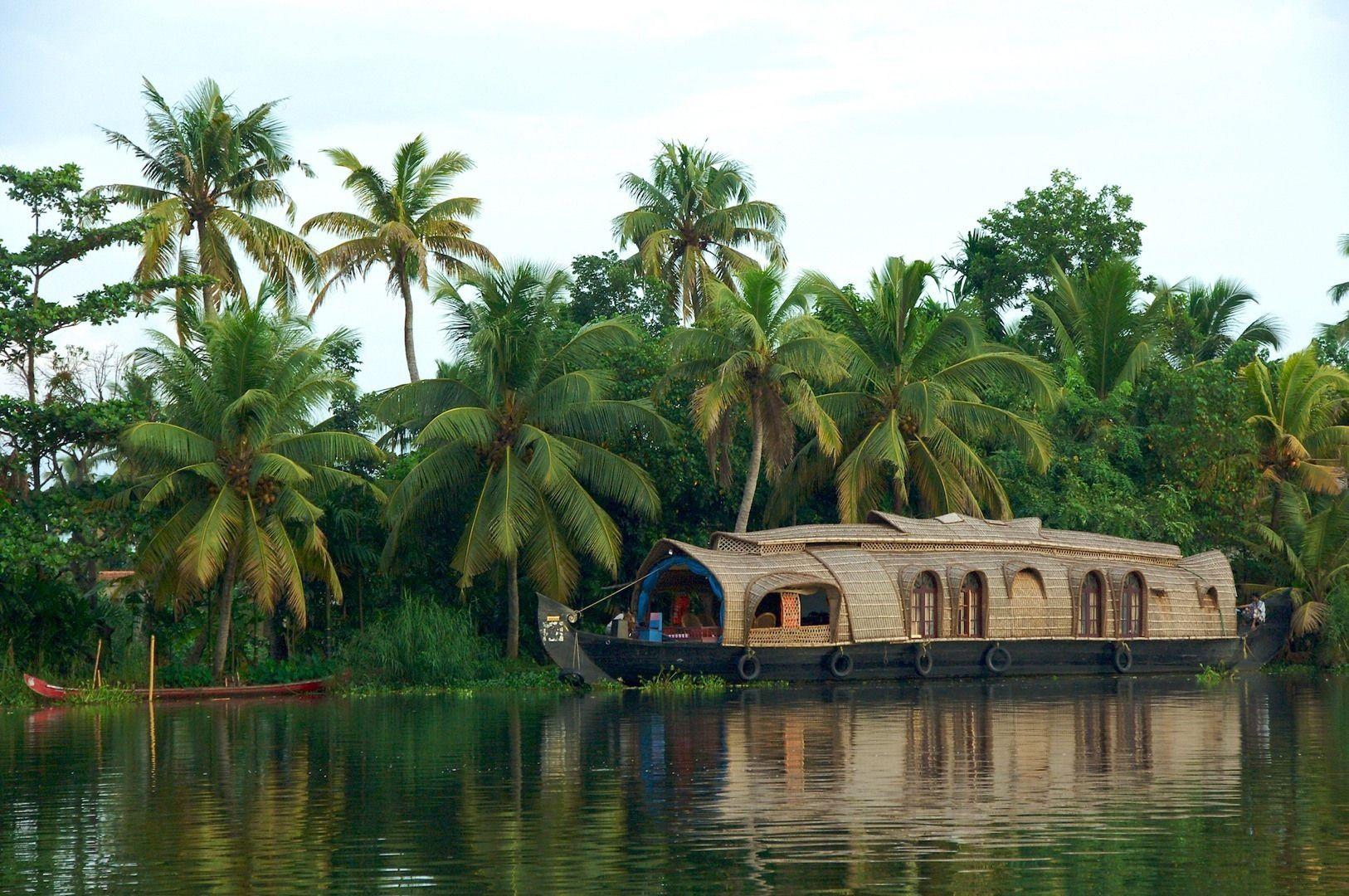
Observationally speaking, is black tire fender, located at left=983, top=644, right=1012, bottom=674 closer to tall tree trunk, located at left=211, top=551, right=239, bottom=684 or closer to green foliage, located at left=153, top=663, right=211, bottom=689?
tall tree trunk, located at left=211, top=551, right=239, bottom=684

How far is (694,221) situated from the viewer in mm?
39031

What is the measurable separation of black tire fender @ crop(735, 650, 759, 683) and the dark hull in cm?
4

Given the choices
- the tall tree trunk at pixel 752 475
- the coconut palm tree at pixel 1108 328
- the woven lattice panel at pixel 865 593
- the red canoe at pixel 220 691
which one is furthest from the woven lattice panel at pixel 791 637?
the coconut palm tree at pixel 1108 328

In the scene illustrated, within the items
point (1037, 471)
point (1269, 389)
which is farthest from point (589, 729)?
point (1269, 389)

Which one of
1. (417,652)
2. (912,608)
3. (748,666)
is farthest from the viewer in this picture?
(417,652)

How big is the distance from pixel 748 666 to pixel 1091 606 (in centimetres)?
704

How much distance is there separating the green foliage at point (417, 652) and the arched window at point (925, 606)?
7619 millimetres

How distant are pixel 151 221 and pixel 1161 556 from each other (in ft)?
66.3

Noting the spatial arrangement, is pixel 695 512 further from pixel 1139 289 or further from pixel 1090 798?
pixel 1090 798

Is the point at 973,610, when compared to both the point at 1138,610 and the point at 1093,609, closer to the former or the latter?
the point at 1093,609

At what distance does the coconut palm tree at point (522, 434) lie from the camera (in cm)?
2692

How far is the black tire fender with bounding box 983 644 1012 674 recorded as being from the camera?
27.1m

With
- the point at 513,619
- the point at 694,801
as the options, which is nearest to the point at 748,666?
the point at 513,619

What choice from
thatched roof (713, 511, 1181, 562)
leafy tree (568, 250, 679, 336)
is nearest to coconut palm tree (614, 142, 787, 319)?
leafy tree (568, 250, 679, 336)
